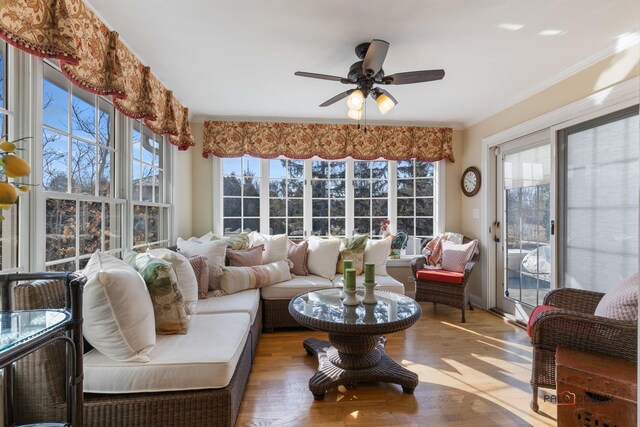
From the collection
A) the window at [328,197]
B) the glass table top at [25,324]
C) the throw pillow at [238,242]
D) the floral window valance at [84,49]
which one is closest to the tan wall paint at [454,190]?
the window at [328,197]

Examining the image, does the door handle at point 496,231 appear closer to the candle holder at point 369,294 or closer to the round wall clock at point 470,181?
the round wall clock at point 470,181

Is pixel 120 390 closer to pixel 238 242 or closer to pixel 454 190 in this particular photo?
pixel 238 242

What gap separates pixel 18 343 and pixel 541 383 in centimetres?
250

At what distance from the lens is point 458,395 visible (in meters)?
1.98

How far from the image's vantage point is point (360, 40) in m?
2.20

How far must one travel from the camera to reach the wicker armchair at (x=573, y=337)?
5.23 feet

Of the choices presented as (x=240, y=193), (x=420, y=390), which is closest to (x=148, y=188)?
(x=240, y=193)

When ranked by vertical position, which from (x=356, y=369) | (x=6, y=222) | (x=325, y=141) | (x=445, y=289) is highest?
(x=325, y=141)

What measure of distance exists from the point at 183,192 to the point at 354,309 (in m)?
2.66

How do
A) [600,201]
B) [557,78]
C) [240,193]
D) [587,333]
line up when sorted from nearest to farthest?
[587,333] < [600,201] < [557,78] < [240,193]

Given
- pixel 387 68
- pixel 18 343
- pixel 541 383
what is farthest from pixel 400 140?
pixel 18 343

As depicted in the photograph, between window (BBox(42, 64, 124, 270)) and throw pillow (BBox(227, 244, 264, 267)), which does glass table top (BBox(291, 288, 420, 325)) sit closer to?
throw pillow (BBox(227, 244, 264, 267))

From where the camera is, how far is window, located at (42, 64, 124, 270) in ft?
5.78

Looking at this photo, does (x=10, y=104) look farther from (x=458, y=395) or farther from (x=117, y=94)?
(x=458, y=395)
